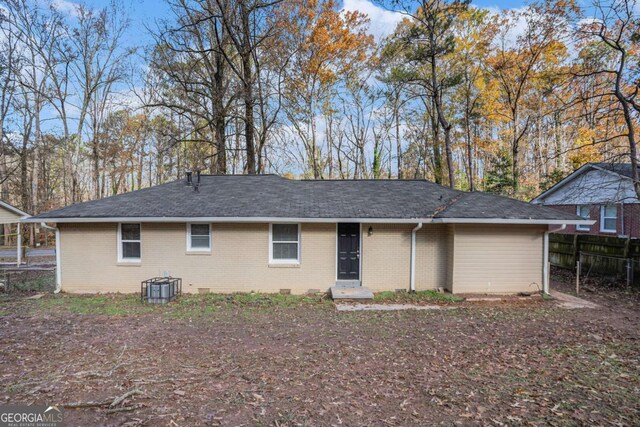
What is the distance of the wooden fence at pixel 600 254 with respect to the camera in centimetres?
1101

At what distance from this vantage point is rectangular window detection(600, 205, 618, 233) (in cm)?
1673

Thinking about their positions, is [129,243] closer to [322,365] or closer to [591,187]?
[322,365]

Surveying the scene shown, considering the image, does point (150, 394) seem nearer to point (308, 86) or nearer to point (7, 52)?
point (308, 86)

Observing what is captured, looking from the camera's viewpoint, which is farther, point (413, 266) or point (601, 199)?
point (601, 199)

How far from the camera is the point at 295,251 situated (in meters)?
10.4

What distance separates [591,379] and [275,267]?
7760mm

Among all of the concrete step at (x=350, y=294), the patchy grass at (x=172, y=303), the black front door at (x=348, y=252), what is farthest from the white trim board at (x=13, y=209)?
the concrete step at (x=350, y=294)

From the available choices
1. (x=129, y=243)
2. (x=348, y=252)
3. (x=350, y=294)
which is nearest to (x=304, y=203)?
(x=348, y=252)

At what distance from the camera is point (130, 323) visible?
7453mm

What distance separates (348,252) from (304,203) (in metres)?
2.22

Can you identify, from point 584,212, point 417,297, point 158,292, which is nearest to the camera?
point 158,292

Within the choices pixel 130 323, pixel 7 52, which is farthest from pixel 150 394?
pixel 7 52

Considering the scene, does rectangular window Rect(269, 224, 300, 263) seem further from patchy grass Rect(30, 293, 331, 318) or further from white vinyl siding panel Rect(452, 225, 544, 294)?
white vinyl siding panel Rect(452, 225, 544, 294)

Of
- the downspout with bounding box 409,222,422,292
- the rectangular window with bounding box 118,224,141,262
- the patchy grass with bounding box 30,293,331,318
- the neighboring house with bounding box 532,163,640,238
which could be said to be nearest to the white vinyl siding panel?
the downspout with bounding box 409,222,422,292
